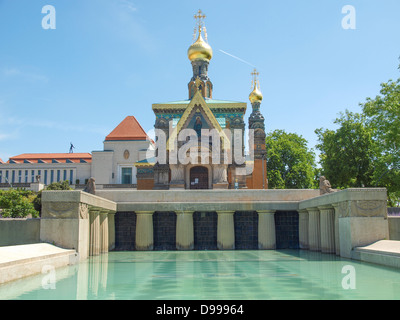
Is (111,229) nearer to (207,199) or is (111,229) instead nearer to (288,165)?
(207,199)

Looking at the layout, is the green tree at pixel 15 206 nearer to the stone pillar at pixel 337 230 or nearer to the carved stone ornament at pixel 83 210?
the carved stone ornament at pixel 83 210

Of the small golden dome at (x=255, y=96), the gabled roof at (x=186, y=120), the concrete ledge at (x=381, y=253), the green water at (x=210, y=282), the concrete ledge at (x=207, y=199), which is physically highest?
the small golden dome at (x=255, y=96)

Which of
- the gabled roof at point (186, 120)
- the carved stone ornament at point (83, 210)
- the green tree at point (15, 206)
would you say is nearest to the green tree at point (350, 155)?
the gabled roof at point (186, 120)

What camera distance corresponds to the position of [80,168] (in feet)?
247

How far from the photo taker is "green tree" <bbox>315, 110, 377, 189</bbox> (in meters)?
48.6

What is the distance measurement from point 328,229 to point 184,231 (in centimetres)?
861

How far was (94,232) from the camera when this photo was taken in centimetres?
2152

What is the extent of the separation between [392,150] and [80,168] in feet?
168

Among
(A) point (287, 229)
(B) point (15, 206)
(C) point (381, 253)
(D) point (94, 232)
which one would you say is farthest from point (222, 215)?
(B) point (15, 206)

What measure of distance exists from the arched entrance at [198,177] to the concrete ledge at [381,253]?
896 inches

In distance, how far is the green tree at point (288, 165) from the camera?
66438 mm

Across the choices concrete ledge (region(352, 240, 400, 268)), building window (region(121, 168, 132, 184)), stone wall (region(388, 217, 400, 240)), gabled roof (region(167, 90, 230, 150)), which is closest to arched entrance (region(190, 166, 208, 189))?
gabled roof (region(167, 90, 230, 150))
